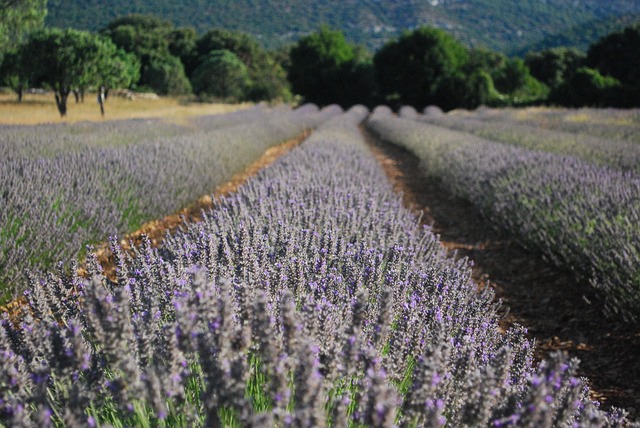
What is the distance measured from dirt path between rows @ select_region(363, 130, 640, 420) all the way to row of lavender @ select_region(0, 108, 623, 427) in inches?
35.0

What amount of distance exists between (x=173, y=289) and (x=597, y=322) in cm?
279

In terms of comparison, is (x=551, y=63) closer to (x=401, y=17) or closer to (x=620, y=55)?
(x=620, y=55)

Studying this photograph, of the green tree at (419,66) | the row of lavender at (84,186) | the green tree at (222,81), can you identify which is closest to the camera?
the row of lavender at (84,186)

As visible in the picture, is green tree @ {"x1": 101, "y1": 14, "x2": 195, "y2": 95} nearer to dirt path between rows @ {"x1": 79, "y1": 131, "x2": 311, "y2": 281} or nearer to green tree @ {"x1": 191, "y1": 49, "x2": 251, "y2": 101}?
green tree @ {"x1": 191, "y1": 49, "x2": 251, "y2": 101}

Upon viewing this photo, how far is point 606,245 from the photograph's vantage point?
3428 mm

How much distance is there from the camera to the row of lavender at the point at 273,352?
1068mm

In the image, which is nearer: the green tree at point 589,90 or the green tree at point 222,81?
the green tree at point 589,90

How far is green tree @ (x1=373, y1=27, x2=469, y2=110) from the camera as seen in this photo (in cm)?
3538

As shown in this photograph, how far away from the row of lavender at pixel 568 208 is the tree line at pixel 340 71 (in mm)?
12881

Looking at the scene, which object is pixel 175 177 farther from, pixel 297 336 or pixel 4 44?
pixel 4 44

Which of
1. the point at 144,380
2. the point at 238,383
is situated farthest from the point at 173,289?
the point at 238,383

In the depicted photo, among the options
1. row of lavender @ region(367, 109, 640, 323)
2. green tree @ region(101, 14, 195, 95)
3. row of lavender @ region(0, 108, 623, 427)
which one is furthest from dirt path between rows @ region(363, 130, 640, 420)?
green tree @ region(101, 14, 195, 95)

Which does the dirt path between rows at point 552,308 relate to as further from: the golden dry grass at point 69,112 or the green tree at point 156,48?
the green tree at point 156,48

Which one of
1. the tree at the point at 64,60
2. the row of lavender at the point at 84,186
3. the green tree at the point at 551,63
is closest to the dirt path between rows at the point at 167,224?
the row of lavender at the point at 84,186
